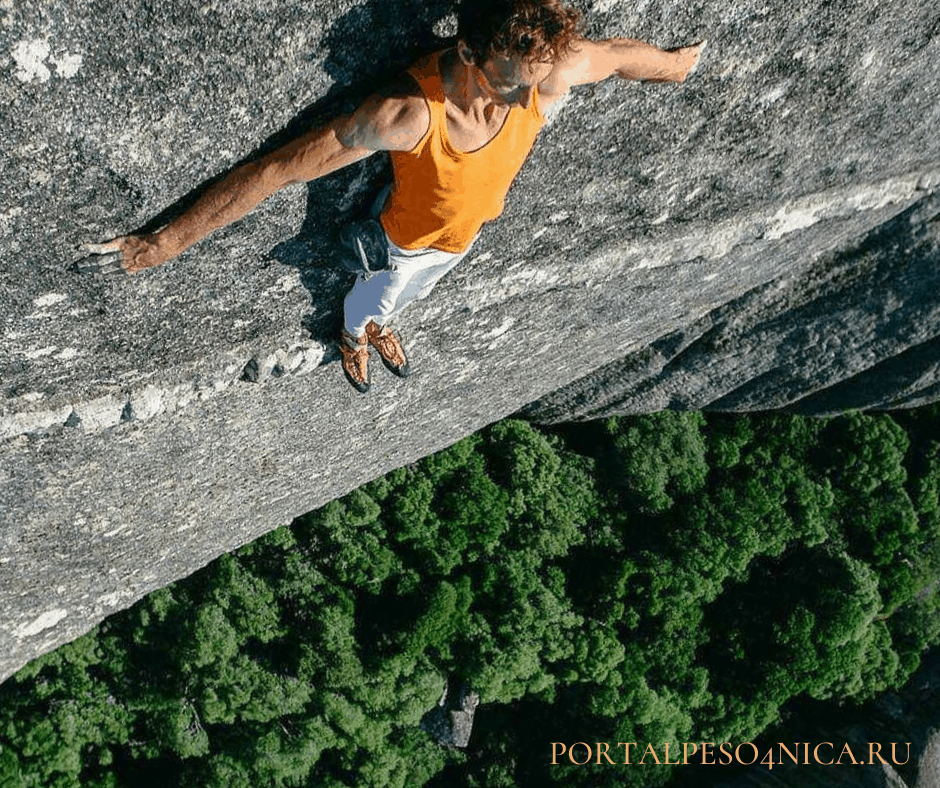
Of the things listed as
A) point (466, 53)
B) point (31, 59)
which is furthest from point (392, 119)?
point (31, 59)

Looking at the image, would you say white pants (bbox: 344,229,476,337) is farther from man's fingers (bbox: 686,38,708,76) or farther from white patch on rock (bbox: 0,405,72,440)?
white patch on rock (bbox: 0,405,72,440)

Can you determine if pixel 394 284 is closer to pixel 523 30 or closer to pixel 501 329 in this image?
pixel 523 30

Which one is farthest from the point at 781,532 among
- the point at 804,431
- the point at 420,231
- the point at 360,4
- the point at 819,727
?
the point at 360,4

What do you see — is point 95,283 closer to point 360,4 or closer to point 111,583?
point 360,4

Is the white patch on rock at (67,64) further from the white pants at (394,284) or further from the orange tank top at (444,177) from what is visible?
the white pants at (394,284)

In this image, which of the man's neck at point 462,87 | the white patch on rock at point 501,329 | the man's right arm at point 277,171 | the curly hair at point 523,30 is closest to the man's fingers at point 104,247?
the man's right arm at point 277,171

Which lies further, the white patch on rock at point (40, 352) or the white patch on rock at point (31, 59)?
the white patch on rock at point (40, 352)

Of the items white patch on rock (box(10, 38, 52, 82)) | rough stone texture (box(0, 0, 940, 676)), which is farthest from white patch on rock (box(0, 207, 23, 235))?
white patch on rock (box(10, 38, 52, 82))
